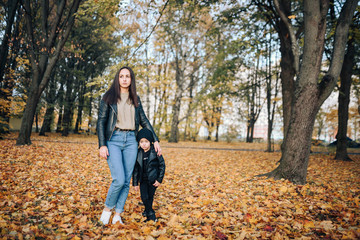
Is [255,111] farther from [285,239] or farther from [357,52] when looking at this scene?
[285,239]

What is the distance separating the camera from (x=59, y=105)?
59.9 feet

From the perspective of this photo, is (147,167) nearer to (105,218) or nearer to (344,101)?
(105,218)

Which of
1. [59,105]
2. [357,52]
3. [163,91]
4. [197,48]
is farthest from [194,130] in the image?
[357,52]

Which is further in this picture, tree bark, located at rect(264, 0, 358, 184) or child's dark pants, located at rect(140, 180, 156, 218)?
tree bark, located at rect(264, 0, 358, 184)

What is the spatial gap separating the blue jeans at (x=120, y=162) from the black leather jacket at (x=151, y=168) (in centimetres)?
10

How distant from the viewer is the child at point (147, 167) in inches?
117

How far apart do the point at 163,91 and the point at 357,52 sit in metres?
17.5

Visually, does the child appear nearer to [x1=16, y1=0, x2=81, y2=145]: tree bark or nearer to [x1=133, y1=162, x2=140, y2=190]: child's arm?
[x1=133, y1=162, x2=140, y2=190]: child's arm

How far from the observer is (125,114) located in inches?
118

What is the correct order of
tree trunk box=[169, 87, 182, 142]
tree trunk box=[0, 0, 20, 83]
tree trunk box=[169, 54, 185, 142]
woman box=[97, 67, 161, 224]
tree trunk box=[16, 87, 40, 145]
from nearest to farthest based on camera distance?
woman box=[97, 67, 161, 224]
tree trunk box=[16, 87, 40, 145]
tree trunk box=[0, 0, 20, 83]
tree trunk box=[169, 54, 185, 142]
tree trunk box=[169, 87, 182, 142]

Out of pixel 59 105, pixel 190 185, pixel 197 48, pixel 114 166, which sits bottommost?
pixel 190 185

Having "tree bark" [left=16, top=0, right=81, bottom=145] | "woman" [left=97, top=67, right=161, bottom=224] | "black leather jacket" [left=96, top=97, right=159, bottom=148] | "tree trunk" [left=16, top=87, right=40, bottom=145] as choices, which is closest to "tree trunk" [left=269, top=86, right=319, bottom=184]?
"woman" [left=97, top=67, right=161, bottom=224]

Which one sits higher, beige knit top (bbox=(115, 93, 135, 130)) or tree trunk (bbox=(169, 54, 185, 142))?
tree trunk (bbox=(169, 54, 185, 142))

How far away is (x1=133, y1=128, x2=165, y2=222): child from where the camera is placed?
117 inches
